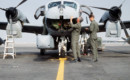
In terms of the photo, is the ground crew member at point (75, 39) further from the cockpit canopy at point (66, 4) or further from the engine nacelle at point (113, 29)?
the engine nacelle at point (113, 29)

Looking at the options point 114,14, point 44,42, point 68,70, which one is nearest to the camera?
point 68,70

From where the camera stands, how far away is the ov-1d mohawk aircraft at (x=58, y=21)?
1119 centimetres

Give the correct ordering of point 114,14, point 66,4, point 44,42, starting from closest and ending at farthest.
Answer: point 44,42, point 66,4, point 114,14

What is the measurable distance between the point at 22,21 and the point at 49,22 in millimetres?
4003

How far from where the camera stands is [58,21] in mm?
11531

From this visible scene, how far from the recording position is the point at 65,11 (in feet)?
36.7

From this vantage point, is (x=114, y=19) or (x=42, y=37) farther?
(x=114, y=19)

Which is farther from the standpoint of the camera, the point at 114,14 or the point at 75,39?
the point at 114,14

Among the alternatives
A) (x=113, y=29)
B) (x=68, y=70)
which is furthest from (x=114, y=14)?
(x=68, y=70)

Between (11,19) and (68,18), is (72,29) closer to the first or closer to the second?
(68,18)

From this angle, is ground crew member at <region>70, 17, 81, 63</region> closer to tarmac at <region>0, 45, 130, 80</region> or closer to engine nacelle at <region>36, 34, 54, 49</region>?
tarmac at <region>0, 45, 130, 80</region>

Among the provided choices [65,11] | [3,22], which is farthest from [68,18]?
[3,22]

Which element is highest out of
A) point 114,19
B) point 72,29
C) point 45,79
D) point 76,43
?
point 114,19

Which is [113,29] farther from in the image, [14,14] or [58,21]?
[14,14]
